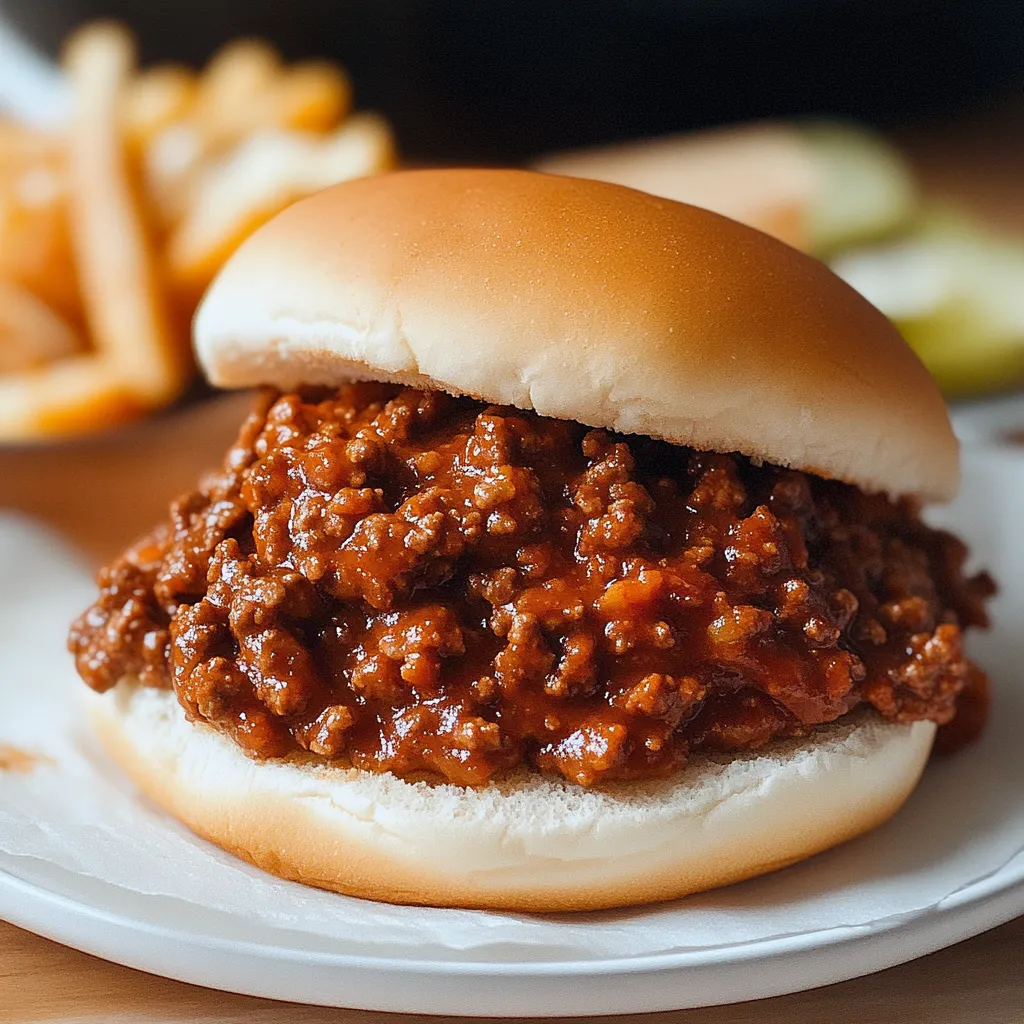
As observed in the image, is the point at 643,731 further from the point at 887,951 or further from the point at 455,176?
the point at 455,176

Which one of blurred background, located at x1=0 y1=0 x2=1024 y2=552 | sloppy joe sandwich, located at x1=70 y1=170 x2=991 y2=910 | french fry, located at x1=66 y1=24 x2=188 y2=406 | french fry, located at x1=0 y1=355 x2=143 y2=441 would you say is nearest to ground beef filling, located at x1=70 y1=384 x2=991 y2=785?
sloppy joe sandwich, located at x1=70 y1=170 x2=991 y2=910

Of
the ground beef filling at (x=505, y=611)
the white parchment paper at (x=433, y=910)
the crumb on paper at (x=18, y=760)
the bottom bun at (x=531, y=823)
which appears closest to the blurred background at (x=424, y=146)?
the crumb on paper at (x=18, y=760)

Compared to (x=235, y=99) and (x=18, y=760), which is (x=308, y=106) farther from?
(x=18, y=760)

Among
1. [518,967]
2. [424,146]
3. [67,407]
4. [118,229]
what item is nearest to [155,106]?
[118,229]

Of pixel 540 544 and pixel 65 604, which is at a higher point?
pixel 540 544

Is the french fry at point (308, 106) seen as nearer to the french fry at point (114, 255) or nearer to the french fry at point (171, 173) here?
the french fry at point (171, 173)

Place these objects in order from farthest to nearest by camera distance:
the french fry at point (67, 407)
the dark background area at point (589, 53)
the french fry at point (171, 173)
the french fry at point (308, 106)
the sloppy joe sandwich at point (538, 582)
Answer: the dark background area at point (589, 53) < the french fry at point (308, 106) < the french fry at point (171, 173) < the french fry at point (67, 407) < the sloppy joe sandwich at point (538, 582)

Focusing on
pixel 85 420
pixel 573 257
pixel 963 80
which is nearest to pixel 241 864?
pixel 573 257
